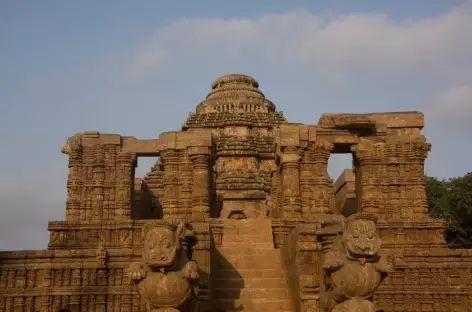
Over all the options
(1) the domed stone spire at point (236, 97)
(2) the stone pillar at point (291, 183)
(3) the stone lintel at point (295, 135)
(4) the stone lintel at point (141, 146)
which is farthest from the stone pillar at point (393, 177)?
(1) the domed stone spire at point (236, 97)

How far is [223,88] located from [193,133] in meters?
13.7

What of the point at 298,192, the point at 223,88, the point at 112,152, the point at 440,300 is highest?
the point at 223,88

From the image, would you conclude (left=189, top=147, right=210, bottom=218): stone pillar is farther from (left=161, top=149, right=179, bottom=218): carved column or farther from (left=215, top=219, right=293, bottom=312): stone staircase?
(left=215, top=219, right=293, bottom=312): stone staircase

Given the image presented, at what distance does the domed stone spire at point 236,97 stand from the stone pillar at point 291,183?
11.4m

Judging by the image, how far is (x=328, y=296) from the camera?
7.81m

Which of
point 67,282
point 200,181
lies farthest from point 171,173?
point 67,282

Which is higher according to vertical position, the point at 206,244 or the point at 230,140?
the point at 230,140

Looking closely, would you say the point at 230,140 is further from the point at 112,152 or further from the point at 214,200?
the point at 112,152

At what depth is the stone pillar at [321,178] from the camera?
16.8m

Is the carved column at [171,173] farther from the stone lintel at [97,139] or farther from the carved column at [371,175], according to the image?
the carved column at [371,175]

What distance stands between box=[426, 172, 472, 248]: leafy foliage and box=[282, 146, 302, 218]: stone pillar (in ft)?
54.6

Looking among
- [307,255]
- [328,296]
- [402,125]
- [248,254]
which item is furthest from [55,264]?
[402,125]

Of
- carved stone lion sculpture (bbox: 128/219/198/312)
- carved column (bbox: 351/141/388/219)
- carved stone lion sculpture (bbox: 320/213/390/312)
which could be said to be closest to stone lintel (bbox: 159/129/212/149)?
carved column (bbox: 351/141/388/219)

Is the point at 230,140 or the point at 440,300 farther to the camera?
the point at 230,140
